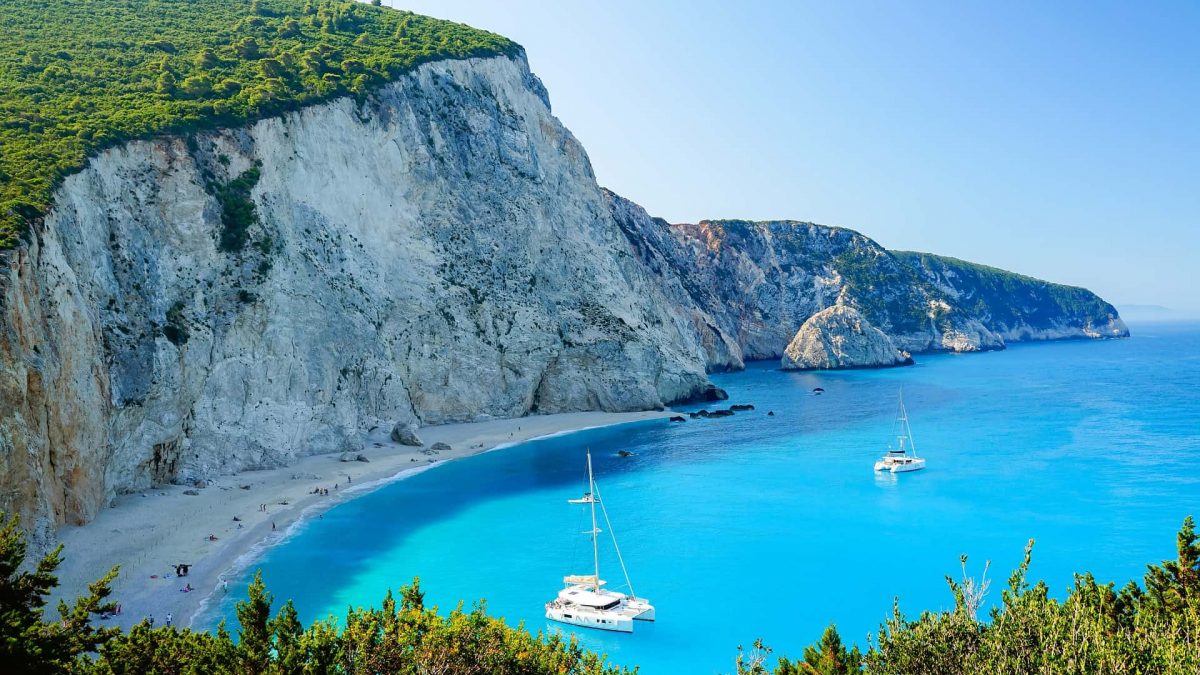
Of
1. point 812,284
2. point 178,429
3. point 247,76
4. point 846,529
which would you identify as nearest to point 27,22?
point 247,76

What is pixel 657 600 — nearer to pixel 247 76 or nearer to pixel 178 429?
pixel 178 429

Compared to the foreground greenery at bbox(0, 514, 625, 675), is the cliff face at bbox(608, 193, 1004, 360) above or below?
above

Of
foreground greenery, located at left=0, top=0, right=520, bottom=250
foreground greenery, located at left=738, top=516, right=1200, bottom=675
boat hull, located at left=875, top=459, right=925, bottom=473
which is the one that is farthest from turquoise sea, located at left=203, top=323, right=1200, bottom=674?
foreground greenery, located at left=0, top=0, right=520, bottom=250

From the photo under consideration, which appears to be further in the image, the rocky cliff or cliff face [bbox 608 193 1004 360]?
cliff face [bbox 608 193 1004 360]

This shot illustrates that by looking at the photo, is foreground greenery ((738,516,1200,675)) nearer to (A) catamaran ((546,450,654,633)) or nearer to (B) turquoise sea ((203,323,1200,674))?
(A) catamaran ((546,450,654,633))

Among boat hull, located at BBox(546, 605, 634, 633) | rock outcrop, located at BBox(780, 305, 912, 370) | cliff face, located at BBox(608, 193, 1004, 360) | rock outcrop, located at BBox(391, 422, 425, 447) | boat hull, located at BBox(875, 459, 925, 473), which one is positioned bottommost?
boat hull, located at BBox(546, 605, 634, 633)

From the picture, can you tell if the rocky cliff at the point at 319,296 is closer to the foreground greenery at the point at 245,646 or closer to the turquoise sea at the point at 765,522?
the turquoise sea at the point at 765,522

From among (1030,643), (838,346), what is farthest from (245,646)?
(838,346)
